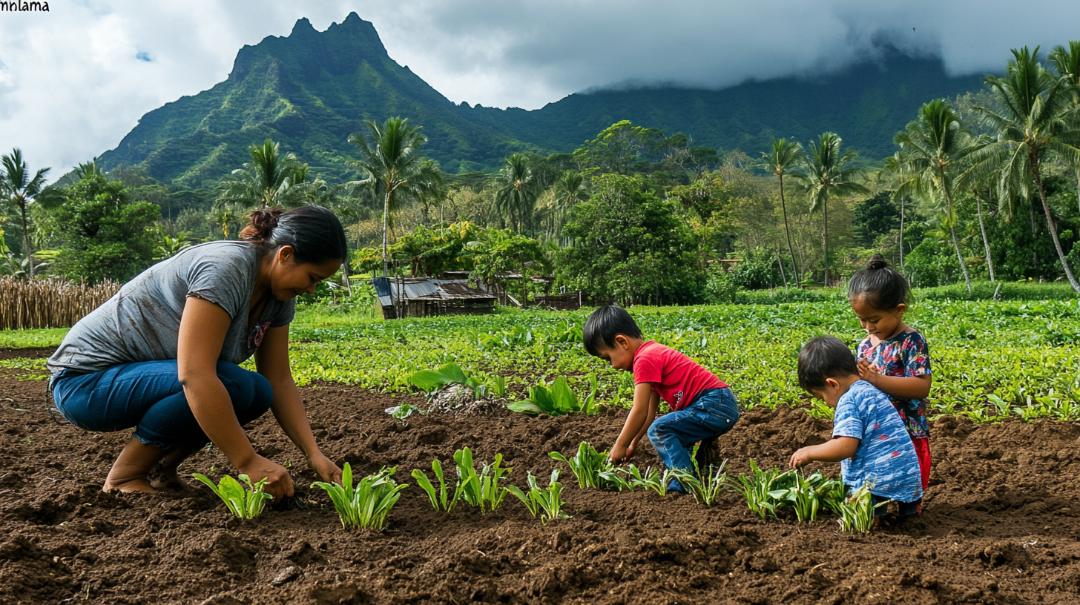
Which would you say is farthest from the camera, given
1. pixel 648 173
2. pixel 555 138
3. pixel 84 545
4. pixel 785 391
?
pixel 555 138

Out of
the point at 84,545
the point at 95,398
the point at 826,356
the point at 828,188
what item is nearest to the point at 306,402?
the point at 95,398

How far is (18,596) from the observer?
1918 mm

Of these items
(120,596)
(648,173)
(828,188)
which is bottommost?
(120,596)

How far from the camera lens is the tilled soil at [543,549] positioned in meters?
2.01

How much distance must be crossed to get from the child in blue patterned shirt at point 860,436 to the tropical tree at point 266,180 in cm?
3658

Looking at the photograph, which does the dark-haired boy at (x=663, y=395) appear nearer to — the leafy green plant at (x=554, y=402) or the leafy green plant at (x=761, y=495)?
the leafy green plant at (x=761, y=495)

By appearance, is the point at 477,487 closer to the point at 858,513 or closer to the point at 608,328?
the point at 608,328

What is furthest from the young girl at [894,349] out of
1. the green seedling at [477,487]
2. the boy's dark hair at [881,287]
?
the green seedling at [477,487]

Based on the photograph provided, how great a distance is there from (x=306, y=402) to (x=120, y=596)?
12.2 ft

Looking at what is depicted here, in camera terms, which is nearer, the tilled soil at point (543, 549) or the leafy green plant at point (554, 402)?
the tilled soil at point (543, 549)

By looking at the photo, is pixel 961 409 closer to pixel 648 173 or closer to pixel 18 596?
pixel 18 596

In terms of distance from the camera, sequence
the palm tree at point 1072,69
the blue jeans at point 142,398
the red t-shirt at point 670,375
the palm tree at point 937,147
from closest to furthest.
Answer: the blue jeans at point 142,398, the red t-shirt at point 670,375, the palm tree at point 1072,69, the palm tree at point 937,147

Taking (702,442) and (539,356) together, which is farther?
(539,356)

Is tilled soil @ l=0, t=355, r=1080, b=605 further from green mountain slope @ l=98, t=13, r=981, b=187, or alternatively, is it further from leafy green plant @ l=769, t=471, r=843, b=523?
green mountain slope @ l=98, t=13, r=981, b=187
